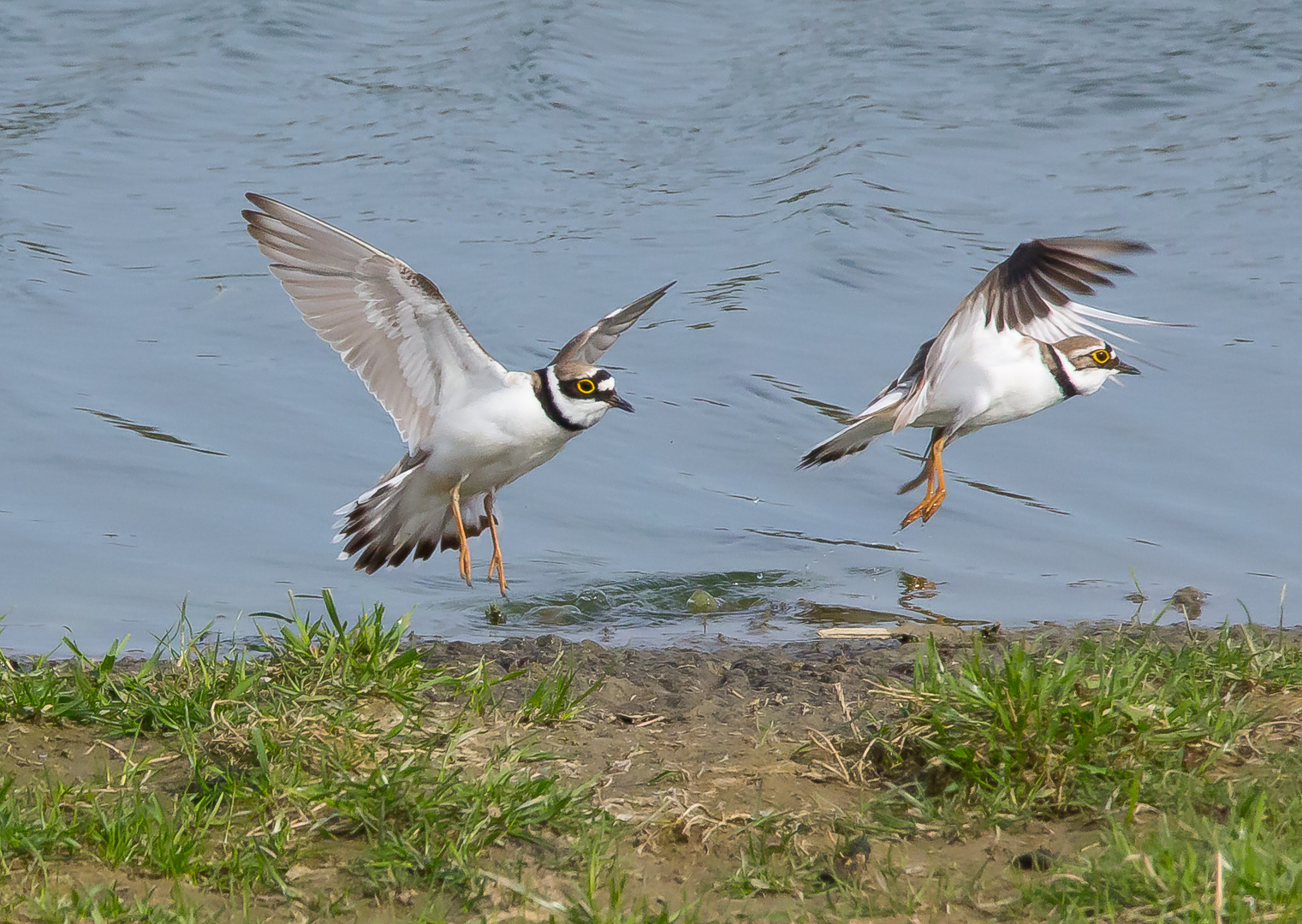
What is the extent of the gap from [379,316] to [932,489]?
10.8 ft

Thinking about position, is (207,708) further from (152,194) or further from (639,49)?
(639,49)

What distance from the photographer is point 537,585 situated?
6672 mm

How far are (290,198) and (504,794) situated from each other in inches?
382

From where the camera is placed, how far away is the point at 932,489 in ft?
25.5

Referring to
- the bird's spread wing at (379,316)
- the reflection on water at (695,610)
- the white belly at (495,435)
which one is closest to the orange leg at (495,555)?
the reflection on water at (695,610)

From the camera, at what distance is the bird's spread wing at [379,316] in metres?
5.62

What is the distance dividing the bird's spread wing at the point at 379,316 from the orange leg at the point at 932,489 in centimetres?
252

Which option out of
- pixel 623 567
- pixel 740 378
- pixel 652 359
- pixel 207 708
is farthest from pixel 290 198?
pixel 207 708

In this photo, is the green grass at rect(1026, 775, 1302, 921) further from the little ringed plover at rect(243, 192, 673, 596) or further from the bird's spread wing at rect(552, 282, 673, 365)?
the bird's spread wing at rect(552, 282, 673, 365)

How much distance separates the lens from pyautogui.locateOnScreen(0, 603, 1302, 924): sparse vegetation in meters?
2.98

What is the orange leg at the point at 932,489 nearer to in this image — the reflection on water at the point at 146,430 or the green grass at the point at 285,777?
the reflection on water at the point at 146,430

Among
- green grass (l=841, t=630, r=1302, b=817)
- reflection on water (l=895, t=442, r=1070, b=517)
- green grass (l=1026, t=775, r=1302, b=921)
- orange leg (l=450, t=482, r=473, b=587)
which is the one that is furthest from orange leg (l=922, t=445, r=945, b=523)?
green grass (l=1026, t=775, r=1302, b=921)

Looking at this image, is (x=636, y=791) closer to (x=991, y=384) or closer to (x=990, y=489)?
(x=991, y=384)

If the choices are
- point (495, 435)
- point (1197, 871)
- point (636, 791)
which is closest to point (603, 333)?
point (495, 435)
